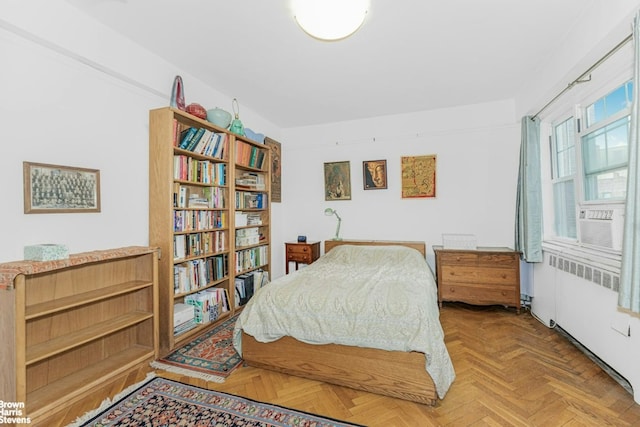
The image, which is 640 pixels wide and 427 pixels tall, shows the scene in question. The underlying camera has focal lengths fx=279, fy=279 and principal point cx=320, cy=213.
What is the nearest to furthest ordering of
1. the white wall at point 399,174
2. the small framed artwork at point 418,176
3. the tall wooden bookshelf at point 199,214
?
the tall wooden bookshelf at point 199,214 < the white wall at point 399,174 < the small framed artwork at point 418,176

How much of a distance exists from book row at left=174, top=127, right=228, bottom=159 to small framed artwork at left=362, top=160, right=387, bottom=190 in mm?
2004

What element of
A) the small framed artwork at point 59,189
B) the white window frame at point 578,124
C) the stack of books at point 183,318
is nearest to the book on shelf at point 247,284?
the stack of books at point 183,318

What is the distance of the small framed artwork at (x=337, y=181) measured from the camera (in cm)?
419

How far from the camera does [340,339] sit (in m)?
1.81

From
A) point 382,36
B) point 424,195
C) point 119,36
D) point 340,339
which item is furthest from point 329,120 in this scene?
point 340,339

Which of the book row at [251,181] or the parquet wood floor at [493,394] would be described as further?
the book row at [251,181]

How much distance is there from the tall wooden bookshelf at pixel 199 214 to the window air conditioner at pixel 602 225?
3246 mm

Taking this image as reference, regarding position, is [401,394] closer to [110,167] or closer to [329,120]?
[110,167]

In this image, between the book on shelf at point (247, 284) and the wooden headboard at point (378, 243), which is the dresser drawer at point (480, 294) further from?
the book on shelf at point (247, 284)

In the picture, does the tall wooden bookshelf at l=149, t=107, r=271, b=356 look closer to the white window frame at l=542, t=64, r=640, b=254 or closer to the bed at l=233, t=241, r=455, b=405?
the bed at l=233, t=241, r=455, b=405

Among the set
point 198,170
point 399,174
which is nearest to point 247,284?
point 198,170

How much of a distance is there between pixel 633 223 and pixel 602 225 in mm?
765

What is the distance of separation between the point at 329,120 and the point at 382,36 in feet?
6.69

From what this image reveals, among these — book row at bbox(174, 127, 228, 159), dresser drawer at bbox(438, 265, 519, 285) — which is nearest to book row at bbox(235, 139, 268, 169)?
book row at bbox(174, 127, 228, 159)
